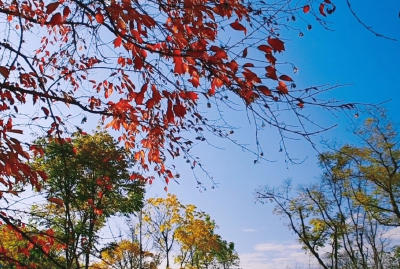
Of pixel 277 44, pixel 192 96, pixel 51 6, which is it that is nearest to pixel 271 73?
pixel 277 44

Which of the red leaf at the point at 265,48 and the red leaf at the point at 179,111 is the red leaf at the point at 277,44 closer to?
the red leaf at the point at 265,48

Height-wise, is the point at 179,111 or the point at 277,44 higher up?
the point at 277,44

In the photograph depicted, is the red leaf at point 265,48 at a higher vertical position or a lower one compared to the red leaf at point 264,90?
higher

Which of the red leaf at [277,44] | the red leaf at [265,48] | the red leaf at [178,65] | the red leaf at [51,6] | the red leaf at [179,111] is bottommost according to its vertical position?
the red leaf at [179,111]

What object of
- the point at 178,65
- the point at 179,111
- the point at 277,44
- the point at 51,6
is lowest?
the point at 179,111

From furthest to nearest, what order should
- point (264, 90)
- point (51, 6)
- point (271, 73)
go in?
point (264, 90), point (271, 73), point (51, 6)

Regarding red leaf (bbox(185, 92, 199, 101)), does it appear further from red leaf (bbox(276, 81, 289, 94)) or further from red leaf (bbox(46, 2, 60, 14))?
red leaf (bbox(46, 2, 60, 14))

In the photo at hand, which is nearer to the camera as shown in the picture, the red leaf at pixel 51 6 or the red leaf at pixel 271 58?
the red leaf at pixel 51 6

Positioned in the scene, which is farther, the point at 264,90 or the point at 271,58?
the point at 264,90

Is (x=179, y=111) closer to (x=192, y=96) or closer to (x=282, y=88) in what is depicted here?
(x=192, y=96)

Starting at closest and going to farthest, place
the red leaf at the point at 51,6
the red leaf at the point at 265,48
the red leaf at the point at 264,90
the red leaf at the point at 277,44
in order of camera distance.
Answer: the red leaf at the point at 51,6 → the red leaf at the point at 277,44 → the red leaf at the point at 265,48 → the red leaf at the point at 264,90

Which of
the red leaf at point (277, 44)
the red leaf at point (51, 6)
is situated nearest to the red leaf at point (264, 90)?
the red leaf at point (277, 44)

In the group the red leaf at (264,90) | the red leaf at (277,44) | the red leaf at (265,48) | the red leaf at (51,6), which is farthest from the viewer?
the red leaf at (264,90)

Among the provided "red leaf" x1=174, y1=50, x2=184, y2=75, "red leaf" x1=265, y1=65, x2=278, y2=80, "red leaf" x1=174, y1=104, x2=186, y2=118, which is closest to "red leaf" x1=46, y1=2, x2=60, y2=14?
"red leaf" x1=174, y1=50, x2=184, y2=75
